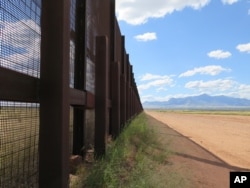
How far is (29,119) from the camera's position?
9.05 ft

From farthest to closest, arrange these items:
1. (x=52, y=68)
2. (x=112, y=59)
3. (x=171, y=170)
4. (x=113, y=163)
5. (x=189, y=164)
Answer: (x=112, y=59)
(x=189, y=164)
(x=171, y=170)
(x=113, y=163)
(x=52, y=68)

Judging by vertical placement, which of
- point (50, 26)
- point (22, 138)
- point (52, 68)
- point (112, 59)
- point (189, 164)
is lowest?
point (189, 164)

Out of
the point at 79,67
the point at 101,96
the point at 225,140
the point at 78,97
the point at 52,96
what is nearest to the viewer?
the point at 52,96

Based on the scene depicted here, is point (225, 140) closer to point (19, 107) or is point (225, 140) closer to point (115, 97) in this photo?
point (115, 97)

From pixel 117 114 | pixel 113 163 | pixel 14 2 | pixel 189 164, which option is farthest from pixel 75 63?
pixel 189 164

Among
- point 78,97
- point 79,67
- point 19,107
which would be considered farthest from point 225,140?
point 19,107

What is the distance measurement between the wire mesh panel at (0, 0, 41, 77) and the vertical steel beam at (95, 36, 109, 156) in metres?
2.30

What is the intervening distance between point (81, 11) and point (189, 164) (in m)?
3.79

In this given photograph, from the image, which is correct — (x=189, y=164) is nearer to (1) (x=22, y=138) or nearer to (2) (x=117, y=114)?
(2) (x=117, y=114)

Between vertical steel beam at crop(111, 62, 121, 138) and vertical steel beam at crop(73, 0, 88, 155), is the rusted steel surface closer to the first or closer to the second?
vertical steel beam at crop(73, 0, 88, 155)

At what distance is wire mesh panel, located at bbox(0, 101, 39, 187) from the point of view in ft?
7.71

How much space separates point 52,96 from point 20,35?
0.40 m

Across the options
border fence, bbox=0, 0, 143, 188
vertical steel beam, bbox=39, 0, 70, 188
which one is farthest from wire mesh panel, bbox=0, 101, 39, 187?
vertical steel beam, bbox=39, 0, 70, 188

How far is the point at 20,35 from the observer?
2512 millimetres
